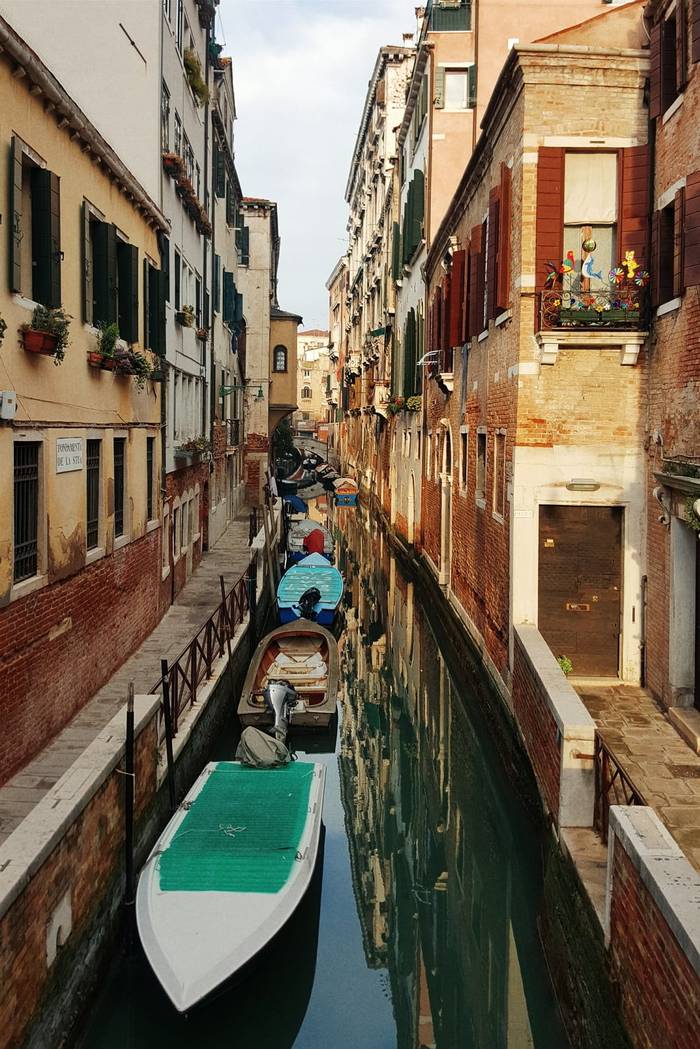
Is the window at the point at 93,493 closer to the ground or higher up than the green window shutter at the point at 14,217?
closer to the ground

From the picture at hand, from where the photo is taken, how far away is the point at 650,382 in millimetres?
9508

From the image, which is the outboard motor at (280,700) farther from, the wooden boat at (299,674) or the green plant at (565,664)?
the green plant at (565,664)

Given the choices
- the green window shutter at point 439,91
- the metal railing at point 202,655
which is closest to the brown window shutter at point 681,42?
the metal railing at point 202,655

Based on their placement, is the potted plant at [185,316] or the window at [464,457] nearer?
the window at [464,457]

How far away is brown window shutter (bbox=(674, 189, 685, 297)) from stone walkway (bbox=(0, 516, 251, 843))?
6.69 m

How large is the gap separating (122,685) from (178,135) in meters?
9.96

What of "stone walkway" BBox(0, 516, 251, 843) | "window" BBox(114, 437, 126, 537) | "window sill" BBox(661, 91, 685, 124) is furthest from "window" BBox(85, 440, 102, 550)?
"window sill" BBox(661, 91, 685, 124)

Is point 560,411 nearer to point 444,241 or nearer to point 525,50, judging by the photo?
point 525,50

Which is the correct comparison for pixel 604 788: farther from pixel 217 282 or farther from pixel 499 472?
pixel 217 282

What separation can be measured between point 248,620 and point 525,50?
9.08 m

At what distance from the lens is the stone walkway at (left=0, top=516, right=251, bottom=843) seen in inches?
272

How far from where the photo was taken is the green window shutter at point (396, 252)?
27045 millimetres

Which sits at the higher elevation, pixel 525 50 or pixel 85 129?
pixel 525 50

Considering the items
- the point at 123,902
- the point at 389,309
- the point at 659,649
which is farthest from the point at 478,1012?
Answer: the point at 389,309
